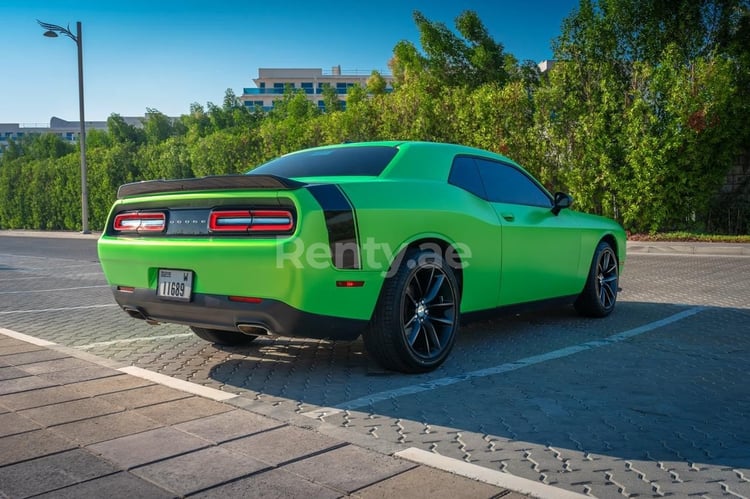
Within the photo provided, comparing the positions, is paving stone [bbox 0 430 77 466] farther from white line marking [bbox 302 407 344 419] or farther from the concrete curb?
the concrete curb

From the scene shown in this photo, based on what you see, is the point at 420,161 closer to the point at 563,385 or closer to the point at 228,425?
the point at 563,385

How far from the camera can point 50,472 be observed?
9.48 feet

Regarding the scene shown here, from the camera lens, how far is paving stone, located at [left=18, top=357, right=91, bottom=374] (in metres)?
4.77

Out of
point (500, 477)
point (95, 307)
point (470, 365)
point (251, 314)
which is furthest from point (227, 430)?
point (95, 307)

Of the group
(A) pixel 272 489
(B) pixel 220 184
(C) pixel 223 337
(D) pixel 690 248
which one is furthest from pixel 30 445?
(D) pixel 690 248

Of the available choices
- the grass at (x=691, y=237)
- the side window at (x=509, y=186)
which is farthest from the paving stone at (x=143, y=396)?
the grass at (x=691, y=237)

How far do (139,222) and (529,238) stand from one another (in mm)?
2973

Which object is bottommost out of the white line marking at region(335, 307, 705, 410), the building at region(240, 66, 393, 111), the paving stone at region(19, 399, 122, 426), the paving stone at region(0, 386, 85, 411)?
the paving stone at region(0, 386, 85, 411)

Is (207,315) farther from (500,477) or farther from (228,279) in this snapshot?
(500,477)

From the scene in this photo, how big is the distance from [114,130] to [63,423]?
6565cm

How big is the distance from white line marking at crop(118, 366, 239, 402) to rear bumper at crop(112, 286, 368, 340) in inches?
14.5

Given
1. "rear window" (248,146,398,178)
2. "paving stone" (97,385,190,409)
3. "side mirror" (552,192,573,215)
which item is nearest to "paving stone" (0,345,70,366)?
"paving stone" (97,385,190,409)

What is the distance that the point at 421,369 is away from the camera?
454cm

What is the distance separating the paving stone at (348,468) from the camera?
2.75 metres
